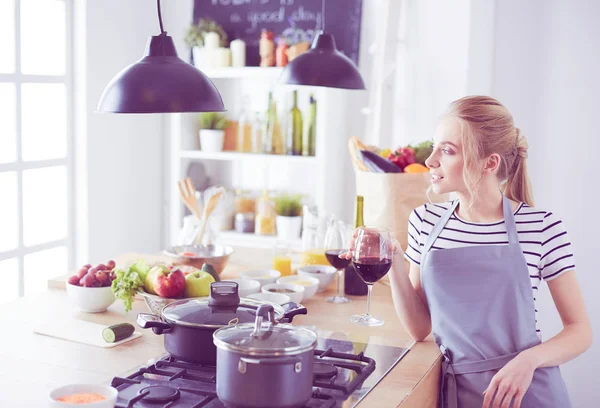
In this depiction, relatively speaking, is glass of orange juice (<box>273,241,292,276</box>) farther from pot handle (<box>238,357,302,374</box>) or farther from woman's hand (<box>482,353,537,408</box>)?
pot handle (<box>238,357,302,374</box>)

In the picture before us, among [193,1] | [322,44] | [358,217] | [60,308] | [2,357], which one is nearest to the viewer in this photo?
[2,357]

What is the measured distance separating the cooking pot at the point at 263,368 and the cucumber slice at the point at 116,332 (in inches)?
24.8

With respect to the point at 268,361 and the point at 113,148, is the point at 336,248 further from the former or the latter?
the point at 113,148

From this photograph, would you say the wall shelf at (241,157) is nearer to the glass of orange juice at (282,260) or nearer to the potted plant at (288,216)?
the potted plant at (288,216)

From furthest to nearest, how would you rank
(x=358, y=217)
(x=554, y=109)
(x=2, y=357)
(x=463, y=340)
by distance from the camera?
(x=554, y=109) < (x=358, y=217) < (x=463, y=340) < (x=2, y=357)

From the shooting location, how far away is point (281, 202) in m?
4.34

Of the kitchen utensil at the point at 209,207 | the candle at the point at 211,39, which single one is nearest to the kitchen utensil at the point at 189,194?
the kitchen utensil at the point at 209,207

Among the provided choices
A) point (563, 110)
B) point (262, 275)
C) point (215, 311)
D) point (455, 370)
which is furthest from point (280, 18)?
point (215, 311)

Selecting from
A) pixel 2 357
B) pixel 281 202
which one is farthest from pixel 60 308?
pixel 281 202

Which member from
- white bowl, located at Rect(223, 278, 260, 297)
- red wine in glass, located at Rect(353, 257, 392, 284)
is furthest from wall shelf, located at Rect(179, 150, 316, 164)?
red wine in glass, located at Rect(353, 257, 392, 284)

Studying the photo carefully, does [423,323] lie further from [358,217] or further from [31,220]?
[31,220]

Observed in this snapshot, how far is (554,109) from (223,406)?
8.91 ft

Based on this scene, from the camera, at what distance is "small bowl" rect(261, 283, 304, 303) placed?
2310mm

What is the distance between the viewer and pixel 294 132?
170 inches
